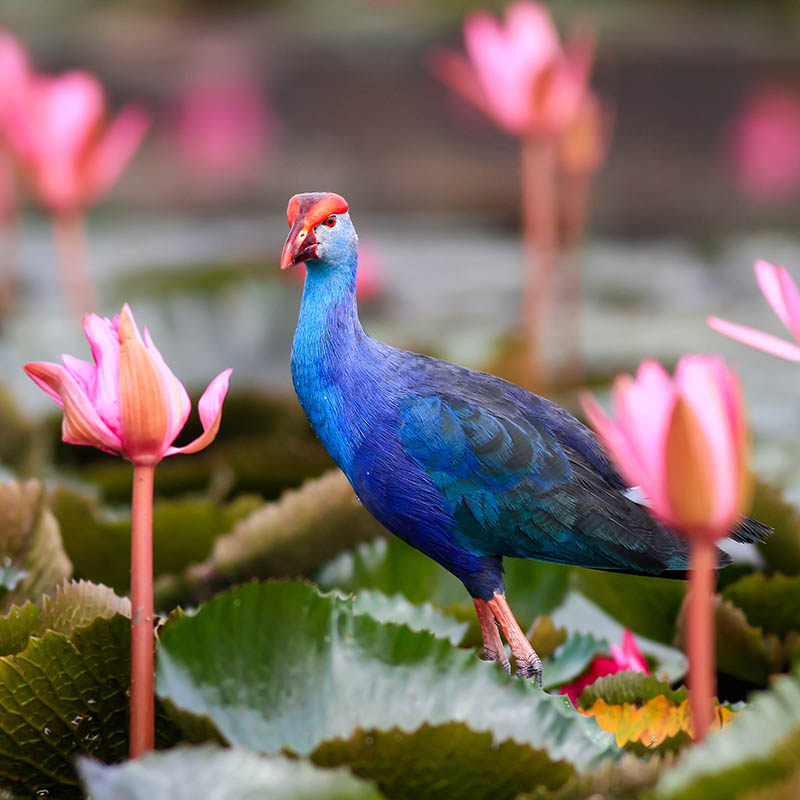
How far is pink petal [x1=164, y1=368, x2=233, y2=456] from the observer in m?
0.80

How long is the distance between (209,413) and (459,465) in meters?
0.22

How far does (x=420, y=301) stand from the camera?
156 inches

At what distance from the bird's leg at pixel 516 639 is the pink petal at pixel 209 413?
28 centimetres

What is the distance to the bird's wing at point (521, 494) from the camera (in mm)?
907

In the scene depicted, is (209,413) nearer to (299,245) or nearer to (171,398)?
(171,398)

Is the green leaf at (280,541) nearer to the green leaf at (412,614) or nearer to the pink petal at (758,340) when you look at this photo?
the green leaf at (412,614)

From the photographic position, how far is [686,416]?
1.95 feet

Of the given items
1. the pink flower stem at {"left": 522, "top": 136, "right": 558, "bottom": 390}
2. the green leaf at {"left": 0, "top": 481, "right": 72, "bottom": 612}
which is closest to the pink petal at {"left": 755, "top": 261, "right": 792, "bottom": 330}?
the green leaf at {"left": 0, "top": 481, "right": 72, "bottom": 612}

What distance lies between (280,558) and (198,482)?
486 mm

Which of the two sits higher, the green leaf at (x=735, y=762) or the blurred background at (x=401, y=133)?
the blurred background at (x=401, y=133)

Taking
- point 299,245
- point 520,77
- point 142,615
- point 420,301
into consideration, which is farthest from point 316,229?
point 420,301

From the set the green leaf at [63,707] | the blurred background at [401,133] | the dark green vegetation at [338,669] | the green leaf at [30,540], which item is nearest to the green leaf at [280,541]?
the dark green vegetation at [338,669]

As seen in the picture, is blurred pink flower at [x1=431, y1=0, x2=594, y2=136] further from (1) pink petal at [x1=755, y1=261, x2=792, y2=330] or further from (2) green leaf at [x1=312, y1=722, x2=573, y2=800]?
(2) green leaf at [x1=312, y1=722, x2=573, y2=800]

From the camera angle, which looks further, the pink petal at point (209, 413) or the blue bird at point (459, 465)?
the blue bird at point (459, 465)
